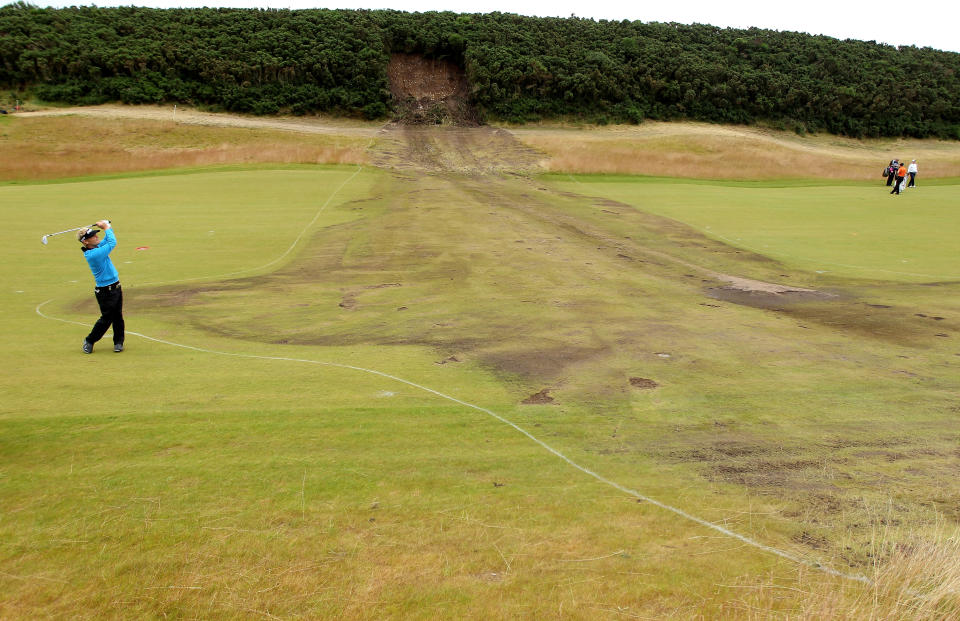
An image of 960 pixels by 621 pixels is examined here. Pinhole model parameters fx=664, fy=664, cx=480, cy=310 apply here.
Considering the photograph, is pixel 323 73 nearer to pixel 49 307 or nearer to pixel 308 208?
pixel 308 208

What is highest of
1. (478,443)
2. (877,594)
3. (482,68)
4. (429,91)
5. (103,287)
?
(482,68)

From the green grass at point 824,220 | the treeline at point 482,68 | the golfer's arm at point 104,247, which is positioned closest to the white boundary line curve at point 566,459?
the golfer's arm at point 104,247

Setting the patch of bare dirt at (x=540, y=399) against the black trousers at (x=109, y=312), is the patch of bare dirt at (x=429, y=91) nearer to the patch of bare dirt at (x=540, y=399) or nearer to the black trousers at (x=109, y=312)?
the black trousers at (x=109, y=312)

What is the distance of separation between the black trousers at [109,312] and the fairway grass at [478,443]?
1.58 ft

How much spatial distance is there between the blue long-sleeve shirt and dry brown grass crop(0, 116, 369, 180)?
96.6 feet

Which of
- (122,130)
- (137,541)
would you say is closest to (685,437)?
(137,541)

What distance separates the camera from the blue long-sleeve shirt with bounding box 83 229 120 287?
382 inches

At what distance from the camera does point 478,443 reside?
6496mm

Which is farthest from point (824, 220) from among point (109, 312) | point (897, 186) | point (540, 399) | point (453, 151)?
point (453, 151)

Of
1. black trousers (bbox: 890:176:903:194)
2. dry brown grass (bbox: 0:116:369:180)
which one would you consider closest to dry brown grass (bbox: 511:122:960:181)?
black trousers (bbox: 890:176:903:194)

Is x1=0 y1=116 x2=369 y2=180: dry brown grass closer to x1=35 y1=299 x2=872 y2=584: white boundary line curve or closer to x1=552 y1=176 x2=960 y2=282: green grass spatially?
x1=552 y1=176 x2=960 y2=282: green grass

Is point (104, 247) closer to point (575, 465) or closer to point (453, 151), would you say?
point (575, 465)

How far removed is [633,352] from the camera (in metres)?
9.57

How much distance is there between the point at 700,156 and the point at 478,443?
3978 centimetres
